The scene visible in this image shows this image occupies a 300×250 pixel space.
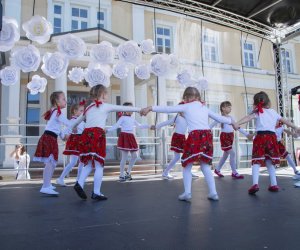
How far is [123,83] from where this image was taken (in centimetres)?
1275

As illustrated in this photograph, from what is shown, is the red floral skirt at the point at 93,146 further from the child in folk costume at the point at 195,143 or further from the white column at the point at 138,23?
the white column at the point at 138,23

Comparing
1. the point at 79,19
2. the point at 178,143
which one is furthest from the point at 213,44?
the point at 178,143

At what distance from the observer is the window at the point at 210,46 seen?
1631 centimetres

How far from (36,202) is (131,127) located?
10.8ft

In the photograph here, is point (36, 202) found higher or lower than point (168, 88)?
lower

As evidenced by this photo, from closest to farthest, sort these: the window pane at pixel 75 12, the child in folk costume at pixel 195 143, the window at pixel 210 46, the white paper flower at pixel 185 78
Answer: the child in folk costume at pixel 195 143, the white paper flower at pixel 185 78, the window pane at pixel 75 12, the window at pixel 210 46

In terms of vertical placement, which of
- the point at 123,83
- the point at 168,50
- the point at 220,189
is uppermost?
the point at 168,50

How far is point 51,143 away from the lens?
491cm

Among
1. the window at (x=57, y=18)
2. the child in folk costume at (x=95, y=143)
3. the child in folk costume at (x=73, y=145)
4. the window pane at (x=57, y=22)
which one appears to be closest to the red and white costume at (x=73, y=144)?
the child in folk costume at (x=73, y=145)

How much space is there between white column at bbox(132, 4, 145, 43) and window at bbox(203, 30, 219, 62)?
3.07 metres

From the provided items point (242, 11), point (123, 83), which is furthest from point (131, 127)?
point (123, 83)

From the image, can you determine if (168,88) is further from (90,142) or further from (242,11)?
(90,142)

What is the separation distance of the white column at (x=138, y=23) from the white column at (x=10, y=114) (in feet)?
19.2

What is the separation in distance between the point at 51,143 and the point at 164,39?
11554 mm
